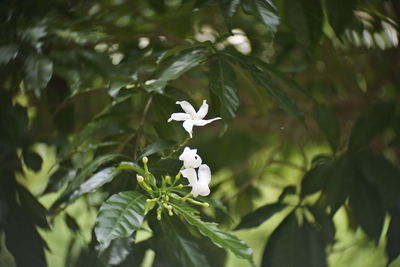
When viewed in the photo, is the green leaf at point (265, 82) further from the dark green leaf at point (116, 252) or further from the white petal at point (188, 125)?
the dark green leaf at point (116, 252)

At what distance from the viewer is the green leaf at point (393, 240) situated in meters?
0.87

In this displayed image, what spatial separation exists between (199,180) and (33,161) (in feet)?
1.51

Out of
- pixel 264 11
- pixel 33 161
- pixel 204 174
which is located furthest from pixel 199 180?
pixel 33 161

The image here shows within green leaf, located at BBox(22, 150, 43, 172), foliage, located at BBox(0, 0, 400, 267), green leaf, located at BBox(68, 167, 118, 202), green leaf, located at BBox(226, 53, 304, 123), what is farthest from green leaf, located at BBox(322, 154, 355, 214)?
green leaf, located at BBox(22, 150, 43, 172)

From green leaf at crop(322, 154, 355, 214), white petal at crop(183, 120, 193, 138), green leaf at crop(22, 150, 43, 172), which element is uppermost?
white petal at crop(183, 120, 193, 138)

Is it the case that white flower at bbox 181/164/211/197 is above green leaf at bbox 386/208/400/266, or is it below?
above

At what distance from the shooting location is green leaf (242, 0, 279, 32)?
2.25 feet

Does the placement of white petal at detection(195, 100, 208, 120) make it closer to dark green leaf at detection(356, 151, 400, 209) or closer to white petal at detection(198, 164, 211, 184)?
white petal at detection(198, 164, 211, 184)

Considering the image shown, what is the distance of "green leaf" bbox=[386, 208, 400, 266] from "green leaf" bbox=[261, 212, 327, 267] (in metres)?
0.12

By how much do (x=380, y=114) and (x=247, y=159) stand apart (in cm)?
43

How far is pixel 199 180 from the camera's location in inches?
23.4

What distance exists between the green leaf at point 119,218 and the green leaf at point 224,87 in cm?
18

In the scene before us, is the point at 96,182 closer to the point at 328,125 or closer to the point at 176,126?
the point at 176,126

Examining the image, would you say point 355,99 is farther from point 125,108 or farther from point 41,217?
point 41,217
